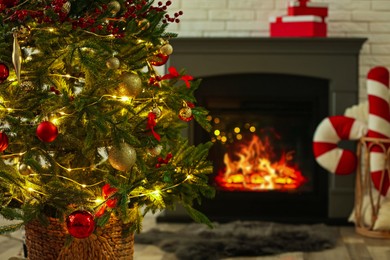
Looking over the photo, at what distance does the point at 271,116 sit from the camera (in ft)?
15.1

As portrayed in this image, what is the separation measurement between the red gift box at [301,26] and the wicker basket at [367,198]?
2.22ft

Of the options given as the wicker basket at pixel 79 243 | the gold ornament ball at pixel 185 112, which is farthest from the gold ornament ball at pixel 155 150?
the wicker basket at pixel 79 243

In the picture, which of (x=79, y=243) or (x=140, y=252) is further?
(x=140, y=252)

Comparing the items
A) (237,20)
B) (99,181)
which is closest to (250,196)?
(237,20)

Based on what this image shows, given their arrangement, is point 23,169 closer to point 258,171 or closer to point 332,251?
point 332,251

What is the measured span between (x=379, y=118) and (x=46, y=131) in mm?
2348

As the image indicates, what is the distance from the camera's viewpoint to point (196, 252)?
12.0 ft

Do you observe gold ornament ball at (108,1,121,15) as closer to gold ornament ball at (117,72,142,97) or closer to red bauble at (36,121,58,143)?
gold ornament ball at (117,72,142,97)

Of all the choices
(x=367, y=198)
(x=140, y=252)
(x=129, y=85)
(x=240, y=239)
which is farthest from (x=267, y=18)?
(x=129, y=85)

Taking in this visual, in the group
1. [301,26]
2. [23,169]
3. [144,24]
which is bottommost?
[23,169]

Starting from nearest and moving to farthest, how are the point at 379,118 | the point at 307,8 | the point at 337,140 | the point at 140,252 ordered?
1. the point at 140,252
2. the point at 379,118
3. the point at 337,140
4. the point at 307,8

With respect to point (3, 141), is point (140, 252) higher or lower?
lower

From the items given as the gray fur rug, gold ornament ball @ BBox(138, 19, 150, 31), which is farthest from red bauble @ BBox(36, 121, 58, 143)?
the gray fur rug

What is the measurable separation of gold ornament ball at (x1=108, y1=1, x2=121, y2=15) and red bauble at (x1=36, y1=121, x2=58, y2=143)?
17.2 inches
